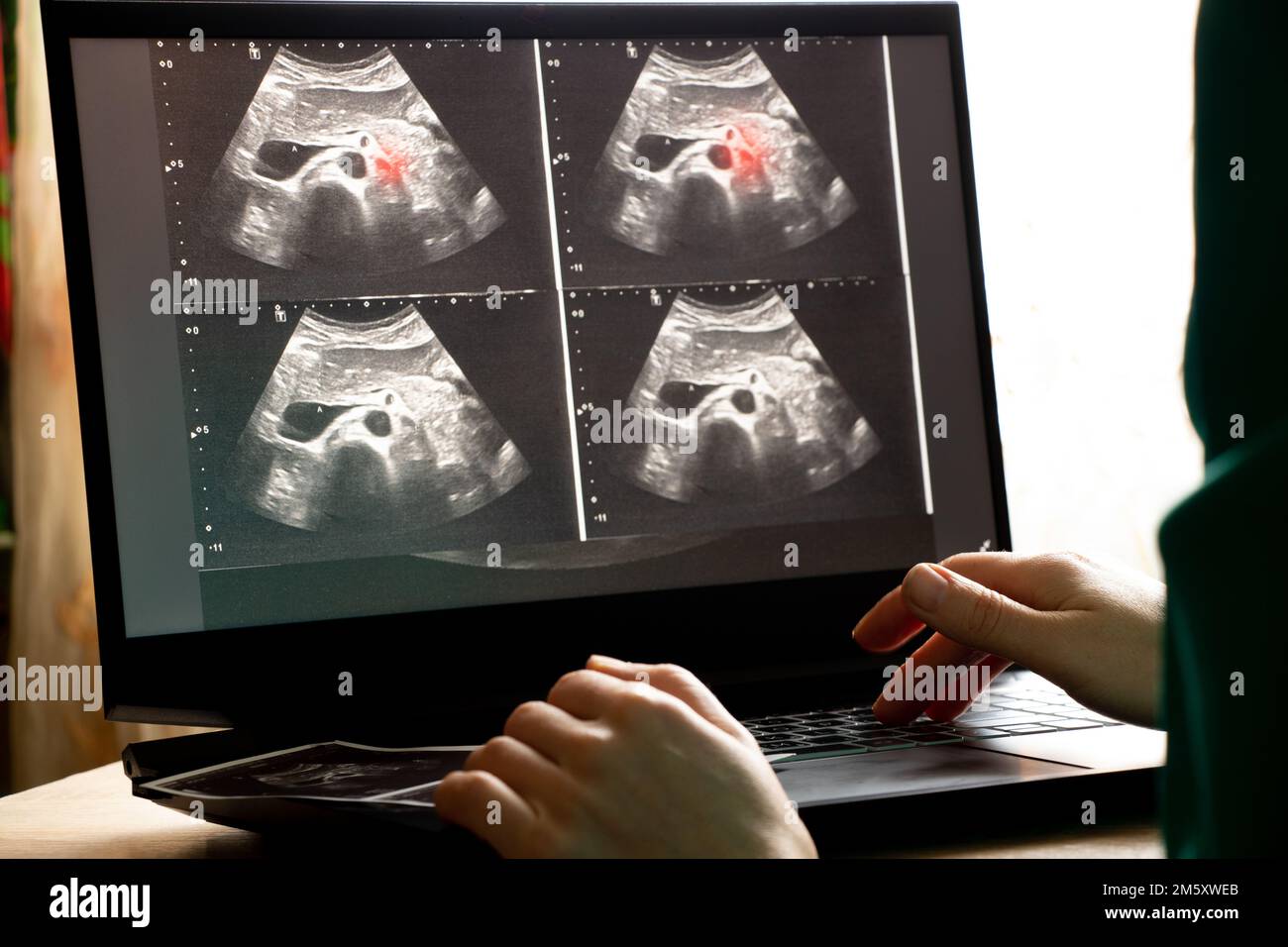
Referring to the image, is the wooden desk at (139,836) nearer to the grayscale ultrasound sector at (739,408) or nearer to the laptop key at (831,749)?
the laptop key at (831,749)

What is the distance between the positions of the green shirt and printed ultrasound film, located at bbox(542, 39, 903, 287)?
60 cm

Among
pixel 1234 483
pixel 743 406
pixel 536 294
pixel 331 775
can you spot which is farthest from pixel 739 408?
pixel 1234 483

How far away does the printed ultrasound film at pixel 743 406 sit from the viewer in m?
0.86

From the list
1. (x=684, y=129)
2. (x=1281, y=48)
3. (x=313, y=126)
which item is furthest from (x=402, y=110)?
(x=1281, y=48)

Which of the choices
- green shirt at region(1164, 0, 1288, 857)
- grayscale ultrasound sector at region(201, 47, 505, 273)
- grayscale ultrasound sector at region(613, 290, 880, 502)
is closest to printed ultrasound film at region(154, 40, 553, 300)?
grayscale ultrasound sector at region(201, 47, 505, 273)

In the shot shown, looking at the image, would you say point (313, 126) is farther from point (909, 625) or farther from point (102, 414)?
point (909, 625)

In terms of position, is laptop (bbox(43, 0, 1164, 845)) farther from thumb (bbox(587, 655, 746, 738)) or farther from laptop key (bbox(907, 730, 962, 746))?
thumb (bbox(587, 655, 746, 738))

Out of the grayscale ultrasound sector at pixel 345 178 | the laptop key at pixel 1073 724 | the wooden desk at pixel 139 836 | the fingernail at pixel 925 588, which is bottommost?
the wooden desk at pixel 139 836

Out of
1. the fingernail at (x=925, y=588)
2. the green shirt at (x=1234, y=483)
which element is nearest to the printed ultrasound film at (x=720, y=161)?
the fingernail at (x=925, y=588)

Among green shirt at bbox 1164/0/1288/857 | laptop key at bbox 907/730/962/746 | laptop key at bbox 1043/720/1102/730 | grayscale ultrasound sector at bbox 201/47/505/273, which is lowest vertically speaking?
laptop key at bbox 1043/720/1102/730

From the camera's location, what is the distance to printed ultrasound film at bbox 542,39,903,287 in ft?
2.84

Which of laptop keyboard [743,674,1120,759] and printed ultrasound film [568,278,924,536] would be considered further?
printed ultrasound film [568,278,924,536]

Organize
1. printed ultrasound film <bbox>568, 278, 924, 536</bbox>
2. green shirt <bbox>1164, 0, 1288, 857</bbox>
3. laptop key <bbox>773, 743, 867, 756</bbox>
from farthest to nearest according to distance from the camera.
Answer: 1. printed ultrasound film <bbox>568, 278, 924, 536</bbox>
2. laptop key <bbox>773, 743, 867, 756</bbox>
3. green shirt <bbox>1164, 0, 1288, 857</bbox>
